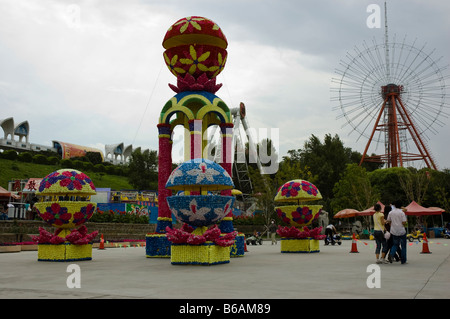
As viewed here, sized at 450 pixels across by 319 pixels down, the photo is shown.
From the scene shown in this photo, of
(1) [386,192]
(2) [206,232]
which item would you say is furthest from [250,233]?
(2) [206,232]

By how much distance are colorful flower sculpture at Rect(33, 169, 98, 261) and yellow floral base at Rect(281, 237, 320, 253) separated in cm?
858

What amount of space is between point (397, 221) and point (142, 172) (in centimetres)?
6337

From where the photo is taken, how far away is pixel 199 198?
12.0 meters

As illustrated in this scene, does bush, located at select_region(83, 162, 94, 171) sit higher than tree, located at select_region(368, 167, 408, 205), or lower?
higher

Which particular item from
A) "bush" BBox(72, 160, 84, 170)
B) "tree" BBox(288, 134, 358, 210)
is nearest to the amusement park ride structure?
"tree" BBox(288, 134, 358, 210)

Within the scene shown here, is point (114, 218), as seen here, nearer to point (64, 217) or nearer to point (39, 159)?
point (64, 217)

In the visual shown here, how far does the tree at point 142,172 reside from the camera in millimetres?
71500

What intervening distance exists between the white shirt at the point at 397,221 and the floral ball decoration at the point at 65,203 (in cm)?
970

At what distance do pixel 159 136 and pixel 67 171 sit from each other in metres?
3.76

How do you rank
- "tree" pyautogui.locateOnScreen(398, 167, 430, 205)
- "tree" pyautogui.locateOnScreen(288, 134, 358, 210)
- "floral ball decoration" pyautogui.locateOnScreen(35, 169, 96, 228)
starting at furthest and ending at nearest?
"tree" pyautogui.locateOnScreen(288, 134, 358, 210)
"tree" pyautogui.locateOnScreen(398, 167, 430, 205)
"floral ball decoration" pyautogui.locateOnScreen(35, 169, 96, 228)

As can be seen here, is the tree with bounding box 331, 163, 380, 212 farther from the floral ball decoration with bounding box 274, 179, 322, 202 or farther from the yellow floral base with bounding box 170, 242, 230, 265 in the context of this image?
the yellow floral base with bounding box 170, 242, 230, 265

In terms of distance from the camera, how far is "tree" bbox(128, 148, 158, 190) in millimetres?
71500

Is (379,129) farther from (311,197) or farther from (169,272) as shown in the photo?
(169,272)

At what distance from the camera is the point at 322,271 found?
10312 mm
